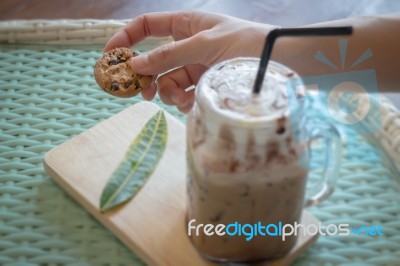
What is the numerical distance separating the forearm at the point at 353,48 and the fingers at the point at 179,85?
148 mm

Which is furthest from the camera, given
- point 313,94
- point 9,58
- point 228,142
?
point 9,58

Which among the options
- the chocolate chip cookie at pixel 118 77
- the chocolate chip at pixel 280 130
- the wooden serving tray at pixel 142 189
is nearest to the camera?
the chocolate chip at pixel 280 130

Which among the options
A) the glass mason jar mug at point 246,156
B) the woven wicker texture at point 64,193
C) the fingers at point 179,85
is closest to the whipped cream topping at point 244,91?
the glass mason jar mug at point 246,156

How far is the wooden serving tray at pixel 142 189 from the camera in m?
0.54

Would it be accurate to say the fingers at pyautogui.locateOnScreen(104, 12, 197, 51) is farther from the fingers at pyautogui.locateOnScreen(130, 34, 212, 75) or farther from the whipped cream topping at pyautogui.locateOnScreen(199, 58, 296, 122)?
the whipped cream topping at pyautogui.locateOnScreen(199, 58, 296, 122)

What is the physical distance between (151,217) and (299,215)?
0.17 meters

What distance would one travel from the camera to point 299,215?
0.52 m

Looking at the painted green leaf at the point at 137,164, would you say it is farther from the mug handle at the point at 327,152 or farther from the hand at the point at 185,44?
the mug handle at the point at 327,152

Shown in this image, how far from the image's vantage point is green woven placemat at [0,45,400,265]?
558 millimetres

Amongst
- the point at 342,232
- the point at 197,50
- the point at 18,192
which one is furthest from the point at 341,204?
the point at 18,192

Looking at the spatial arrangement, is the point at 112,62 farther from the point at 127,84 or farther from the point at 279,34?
the point at 279,34

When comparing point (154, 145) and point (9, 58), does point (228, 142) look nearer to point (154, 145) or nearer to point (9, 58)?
point (154, 145)

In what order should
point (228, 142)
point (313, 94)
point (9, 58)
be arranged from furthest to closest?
1. point (9, 58)
2. point (313, 94)
3. point (228, 142)

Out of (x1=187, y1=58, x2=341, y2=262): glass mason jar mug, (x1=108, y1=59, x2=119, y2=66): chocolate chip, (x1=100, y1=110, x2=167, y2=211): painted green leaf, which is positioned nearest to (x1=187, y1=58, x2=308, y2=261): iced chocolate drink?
(x1=187, y1=58, x2=341, y2=262): glass mason jar mug
